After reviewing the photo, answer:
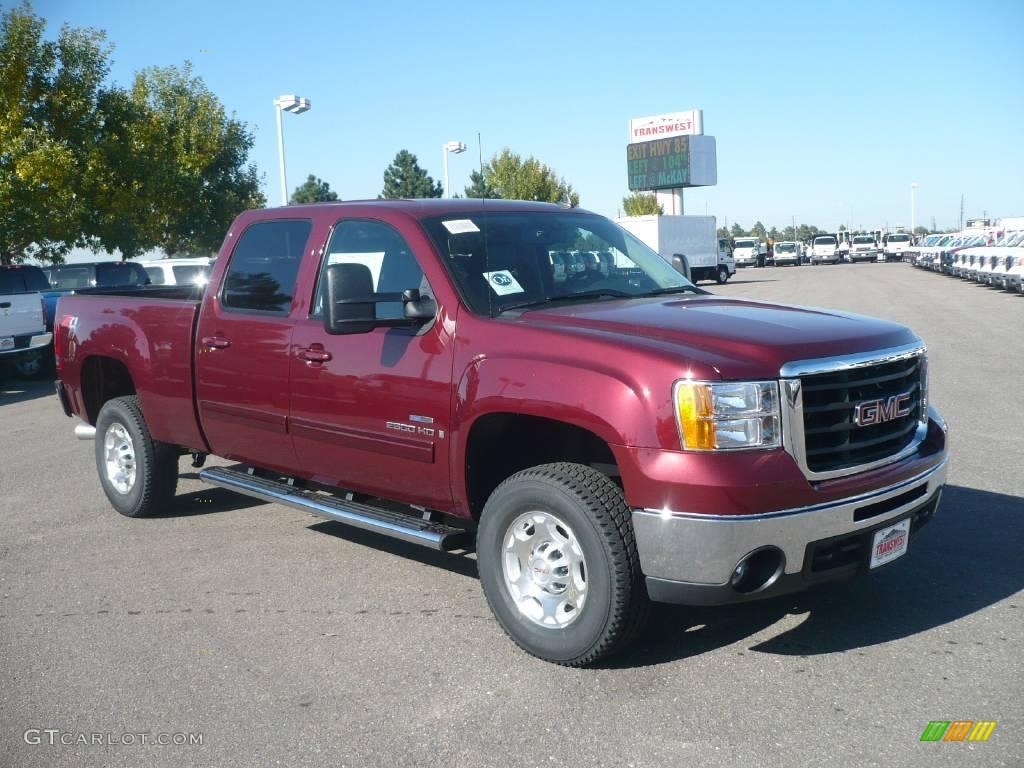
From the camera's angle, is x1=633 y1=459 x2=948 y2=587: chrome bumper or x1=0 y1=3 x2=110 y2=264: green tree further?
x1=0 y1=3 x2=110 y2=264: green tree

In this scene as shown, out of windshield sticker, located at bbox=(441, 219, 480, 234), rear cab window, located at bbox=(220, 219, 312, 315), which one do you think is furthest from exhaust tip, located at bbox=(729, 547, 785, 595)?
rear cab window, located at bbox=(220, 219, 312, 315)

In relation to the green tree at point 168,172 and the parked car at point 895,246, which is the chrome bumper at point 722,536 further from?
the parked car at point 895,246

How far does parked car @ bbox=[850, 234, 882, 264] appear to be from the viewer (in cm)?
6769

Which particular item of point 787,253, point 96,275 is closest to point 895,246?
point 787,253

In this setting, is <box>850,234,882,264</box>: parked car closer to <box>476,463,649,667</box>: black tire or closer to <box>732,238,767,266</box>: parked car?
<box>732,238,767,266</box>: parked car

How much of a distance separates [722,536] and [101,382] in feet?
17.5

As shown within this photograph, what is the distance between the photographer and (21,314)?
49.2 ft

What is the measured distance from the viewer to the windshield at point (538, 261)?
4.84m

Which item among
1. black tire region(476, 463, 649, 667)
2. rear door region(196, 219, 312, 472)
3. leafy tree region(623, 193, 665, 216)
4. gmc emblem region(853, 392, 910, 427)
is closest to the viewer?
black tire region(476, 463, 649, 667)

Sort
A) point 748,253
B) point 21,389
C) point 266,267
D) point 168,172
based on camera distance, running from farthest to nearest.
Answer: point 748,253, point 168,172, point 21,389, point 266,267

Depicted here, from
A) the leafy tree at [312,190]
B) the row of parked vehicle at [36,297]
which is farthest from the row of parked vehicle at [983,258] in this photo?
the leafy tree at [312,190]

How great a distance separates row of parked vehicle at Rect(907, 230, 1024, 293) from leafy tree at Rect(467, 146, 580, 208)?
60.8ft

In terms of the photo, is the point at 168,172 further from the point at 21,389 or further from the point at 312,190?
the point at 312,190

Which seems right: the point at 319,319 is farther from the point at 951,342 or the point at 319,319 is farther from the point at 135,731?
the point at 951,342
